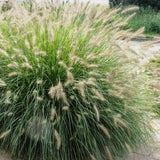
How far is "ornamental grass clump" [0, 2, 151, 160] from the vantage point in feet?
9.95

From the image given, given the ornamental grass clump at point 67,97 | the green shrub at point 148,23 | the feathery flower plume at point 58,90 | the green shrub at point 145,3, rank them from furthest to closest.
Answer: the green shrub at point 145,3
the green shrub at point 148,23
the ornamental grass clump at point 67,97
the feathery flower plume at point 58,90

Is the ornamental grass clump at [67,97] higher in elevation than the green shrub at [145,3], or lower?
higher

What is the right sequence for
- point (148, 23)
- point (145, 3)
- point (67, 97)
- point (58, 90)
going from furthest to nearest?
point (145, 3) → point (148, 23) → point (67, 97) → point (58, 90)

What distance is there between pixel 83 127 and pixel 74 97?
0.32 m

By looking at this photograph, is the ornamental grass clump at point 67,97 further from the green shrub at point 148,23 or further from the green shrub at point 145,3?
the green shrub at point 145,3

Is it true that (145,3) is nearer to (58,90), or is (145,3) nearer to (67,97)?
(67,97)

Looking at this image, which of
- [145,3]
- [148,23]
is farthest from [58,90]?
[145,3]

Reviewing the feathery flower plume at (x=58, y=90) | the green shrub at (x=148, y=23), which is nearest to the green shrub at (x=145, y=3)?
the green shrub at (x=148, y=23)

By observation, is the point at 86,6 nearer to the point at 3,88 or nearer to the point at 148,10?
the point at 3,88

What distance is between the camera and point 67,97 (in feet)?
10.4

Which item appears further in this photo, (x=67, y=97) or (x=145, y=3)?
(x=145, y=3)

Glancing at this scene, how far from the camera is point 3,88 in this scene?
3.33 meters

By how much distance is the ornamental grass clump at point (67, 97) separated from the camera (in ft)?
9.95

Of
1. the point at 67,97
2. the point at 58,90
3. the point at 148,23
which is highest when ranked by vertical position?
the point at 58,90
